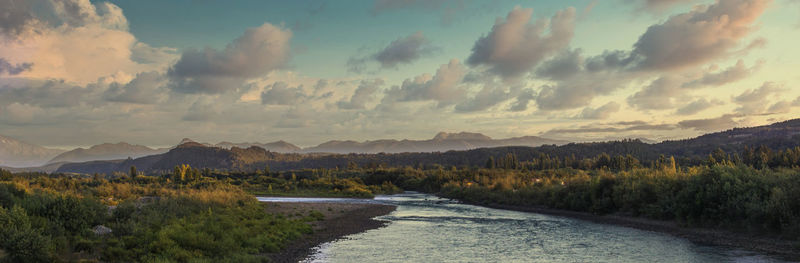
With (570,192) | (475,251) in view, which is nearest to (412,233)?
(475,251)

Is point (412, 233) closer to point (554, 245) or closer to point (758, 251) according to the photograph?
point (554, 245)

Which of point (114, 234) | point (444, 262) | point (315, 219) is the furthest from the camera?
point (315, 219)

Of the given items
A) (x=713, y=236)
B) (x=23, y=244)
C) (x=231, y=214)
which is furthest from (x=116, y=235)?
(x=713, y=236)

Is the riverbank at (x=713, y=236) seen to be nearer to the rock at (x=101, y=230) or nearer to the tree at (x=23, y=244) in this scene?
the tree at (x=23, y=244)

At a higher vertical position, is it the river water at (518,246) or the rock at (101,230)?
the rock at (101,230)

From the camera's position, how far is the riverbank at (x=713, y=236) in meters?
31.0

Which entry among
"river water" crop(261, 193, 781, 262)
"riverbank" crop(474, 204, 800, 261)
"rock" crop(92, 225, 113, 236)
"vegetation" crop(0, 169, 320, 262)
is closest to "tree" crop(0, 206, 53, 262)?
"vegetation" crop(0, 169, 320, 262)

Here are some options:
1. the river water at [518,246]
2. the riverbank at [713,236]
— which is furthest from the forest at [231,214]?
the river water at [518,246]

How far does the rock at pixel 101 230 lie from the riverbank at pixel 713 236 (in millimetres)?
38074

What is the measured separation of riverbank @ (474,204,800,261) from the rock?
1499 inches

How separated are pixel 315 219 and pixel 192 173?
134796 millimetres

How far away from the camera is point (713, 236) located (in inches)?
1519

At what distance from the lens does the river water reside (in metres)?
Result: 30.0

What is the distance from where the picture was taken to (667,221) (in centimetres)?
4847
